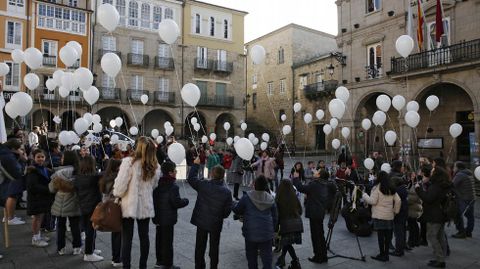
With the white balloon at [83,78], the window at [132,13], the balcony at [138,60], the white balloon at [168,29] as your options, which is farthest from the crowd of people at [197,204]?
the window at [132,13]

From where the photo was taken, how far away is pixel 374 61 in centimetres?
1873

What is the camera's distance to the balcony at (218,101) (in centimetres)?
2995

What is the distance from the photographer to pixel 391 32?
17625 millimetres

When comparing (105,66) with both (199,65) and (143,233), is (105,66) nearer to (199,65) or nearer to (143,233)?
(143,233)

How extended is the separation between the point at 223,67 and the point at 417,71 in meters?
18.3

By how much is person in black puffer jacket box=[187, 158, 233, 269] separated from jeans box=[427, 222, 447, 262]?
3.23 metres

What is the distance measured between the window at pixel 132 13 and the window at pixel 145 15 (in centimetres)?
59

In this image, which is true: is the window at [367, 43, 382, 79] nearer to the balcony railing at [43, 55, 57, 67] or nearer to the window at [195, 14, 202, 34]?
the window at [195, 14, 202, 34]

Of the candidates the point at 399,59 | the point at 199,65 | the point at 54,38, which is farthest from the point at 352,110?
the point at 54,38

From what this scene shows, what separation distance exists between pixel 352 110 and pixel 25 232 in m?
17.4

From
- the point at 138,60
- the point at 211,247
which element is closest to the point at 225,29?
the point at 138,60

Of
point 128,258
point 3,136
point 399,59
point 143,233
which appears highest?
point 399,59

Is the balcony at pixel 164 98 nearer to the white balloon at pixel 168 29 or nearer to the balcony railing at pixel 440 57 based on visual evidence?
the balcony railing at pixel 440 57

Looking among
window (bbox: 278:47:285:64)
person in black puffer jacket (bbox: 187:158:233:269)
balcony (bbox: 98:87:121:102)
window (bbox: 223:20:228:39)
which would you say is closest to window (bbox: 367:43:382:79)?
window (bbox: 278:47:285:64)
